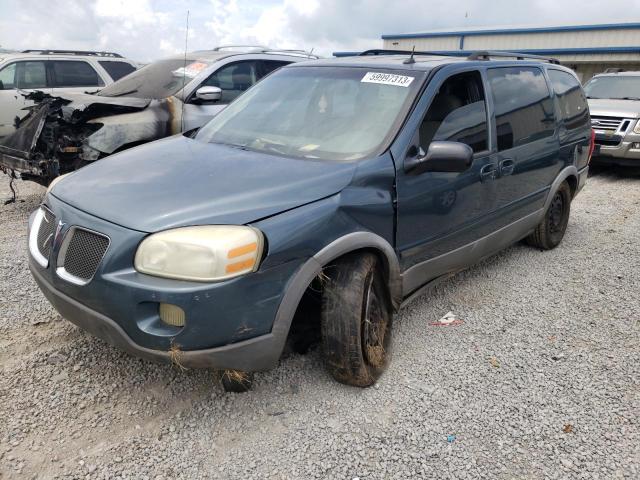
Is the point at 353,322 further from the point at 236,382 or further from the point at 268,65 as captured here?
the point at 268,65

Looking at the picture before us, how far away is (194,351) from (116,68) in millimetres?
9066

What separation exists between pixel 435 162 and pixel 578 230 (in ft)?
12.6

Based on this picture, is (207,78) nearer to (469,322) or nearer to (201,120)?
(201,120)

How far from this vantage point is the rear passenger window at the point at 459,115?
3180 millimetres

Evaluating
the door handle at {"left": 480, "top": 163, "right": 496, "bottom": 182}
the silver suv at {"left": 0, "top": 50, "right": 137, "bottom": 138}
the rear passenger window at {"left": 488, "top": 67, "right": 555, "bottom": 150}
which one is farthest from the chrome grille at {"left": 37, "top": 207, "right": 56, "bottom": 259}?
the silver suv at {"left": 0, "top": 50, "right": 137, "bottom": 138}

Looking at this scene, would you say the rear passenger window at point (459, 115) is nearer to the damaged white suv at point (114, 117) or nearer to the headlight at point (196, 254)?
the headlight at point (196, 254)

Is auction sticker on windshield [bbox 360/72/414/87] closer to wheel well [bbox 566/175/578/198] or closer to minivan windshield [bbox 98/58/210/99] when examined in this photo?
wheel well [bbox 566/175/578/198]

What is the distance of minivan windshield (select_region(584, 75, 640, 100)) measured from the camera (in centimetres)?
1010

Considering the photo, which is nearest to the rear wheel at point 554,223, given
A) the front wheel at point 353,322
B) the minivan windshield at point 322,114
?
the minivan windshield at point 322,114

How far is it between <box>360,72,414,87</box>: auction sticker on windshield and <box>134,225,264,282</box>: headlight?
5.24 ft

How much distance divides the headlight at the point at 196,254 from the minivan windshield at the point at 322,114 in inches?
36.3

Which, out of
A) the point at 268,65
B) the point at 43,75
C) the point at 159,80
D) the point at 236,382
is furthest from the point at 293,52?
the point at 236,382

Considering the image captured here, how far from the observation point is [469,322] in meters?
3.67

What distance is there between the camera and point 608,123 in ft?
29.7
